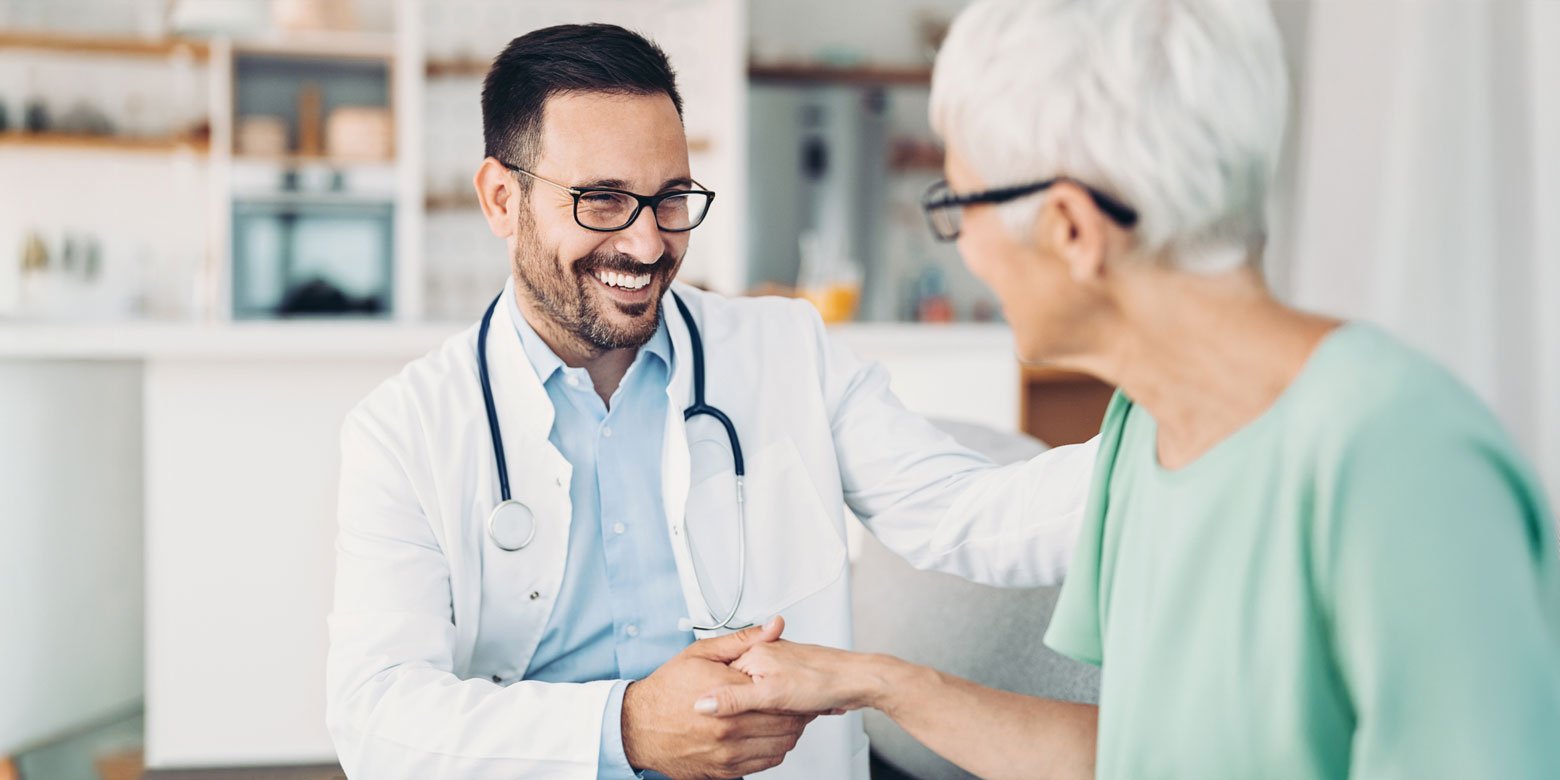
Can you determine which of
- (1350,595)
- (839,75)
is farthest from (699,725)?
(839,75)

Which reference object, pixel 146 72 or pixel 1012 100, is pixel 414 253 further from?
pixel 1012 100

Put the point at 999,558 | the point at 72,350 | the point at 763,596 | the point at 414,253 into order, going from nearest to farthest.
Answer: the point at 999,558
the point at 763,596
the point at 72,350
the point at 414,253

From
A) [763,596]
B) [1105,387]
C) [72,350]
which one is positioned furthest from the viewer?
[1105,387]

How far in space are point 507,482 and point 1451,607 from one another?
925 mm

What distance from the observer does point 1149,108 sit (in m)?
0.76

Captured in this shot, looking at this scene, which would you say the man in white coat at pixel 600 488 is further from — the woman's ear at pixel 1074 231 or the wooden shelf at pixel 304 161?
the wooden shelf at pixel 304 161

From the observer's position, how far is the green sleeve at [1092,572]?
974 mm

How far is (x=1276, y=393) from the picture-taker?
30.4 inches

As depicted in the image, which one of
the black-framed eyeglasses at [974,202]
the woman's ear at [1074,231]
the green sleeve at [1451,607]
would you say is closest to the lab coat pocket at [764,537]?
the black-framed eyeglasses at [974,202]

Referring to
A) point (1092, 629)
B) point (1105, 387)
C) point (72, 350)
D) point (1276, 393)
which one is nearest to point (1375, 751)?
point (1276, 393)

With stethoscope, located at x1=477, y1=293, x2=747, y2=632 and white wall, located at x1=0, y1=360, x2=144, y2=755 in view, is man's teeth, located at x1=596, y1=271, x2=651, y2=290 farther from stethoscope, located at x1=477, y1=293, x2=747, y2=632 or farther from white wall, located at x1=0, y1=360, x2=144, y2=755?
white wall, located at x1=0, y1=360, x2=144, y2=755

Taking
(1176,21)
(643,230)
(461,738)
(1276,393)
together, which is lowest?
(461,738)

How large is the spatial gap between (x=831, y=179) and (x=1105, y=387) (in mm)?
2287

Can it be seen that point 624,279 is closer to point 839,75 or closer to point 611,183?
point 611,183
